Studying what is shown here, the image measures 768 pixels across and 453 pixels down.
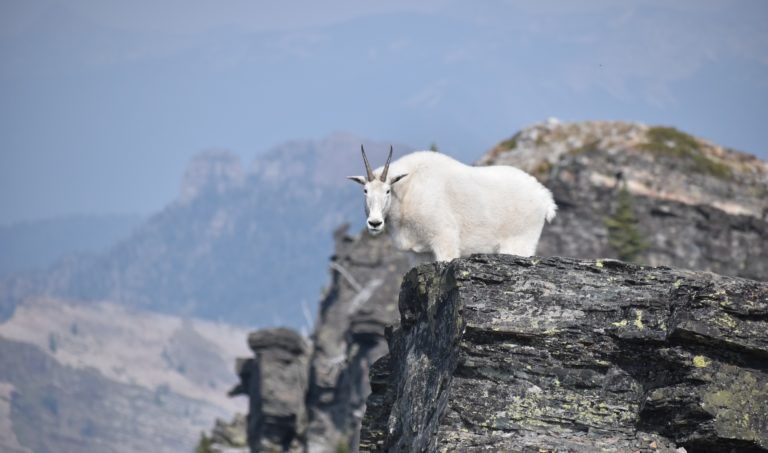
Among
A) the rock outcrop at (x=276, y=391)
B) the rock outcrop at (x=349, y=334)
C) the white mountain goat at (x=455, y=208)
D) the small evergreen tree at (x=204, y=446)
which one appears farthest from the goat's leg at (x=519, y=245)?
the small evergreen tree at (x=204, y=446)

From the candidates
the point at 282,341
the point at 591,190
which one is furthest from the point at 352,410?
the point at 591,190

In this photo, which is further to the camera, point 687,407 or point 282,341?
point 282,341

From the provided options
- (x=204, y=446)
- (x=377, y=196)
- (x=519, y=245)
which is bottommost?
(x=204, y=446)

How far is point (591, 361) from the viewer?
1764 centimetres

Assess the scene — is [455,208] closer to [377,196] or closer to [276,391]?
[377,196]

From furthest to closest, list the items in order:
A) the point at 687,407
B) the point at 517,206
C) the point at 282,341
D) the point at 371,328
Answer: the point at 282,341, the point at 371,328, the point at 517,206, the point at 687,407

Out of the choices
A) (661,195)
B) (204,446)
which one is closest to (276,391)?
(204,446)

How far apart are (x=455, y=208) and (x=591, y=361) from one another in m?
5.87

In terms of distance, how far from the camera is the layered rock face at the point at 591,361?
1647 cm

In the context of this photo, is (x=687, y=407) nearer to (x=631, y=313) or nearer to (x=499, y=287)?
(x=631, y=313)

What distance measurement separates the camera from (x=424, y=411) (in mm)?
19031

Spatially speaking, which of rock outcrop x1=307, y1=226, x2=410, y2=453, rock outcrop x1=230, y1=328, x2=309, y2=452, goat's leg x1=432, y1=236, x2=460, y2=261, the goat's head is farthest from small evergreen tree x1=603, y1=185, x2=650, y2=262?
the goat's head

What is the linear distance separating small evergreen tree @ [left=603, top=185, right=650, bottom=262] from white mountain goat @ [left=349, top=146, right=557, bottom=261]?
5856cm

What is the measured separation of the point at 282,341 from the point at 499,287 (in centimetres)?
8158
